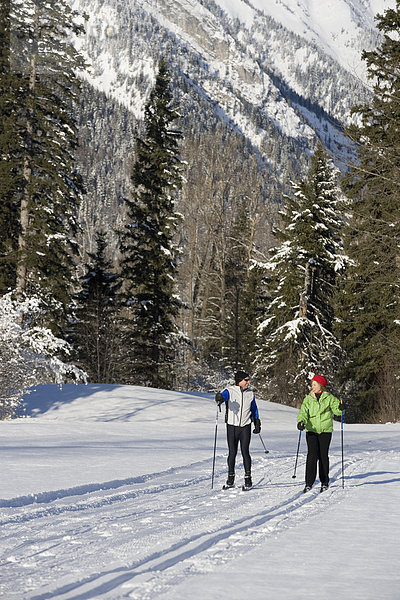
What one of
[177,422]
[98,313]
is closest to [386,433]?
[177,422]

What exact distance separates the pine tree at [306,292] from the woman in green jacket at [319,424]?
1840 centimetres

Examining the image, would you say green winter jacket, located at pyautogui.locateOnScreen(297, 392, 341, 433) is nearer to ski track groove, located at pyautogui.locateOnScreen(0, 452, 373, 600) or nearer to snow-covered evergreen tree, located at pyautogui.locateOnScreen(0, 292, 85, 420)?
ski track groove, located at pyautogui.locateOnScreen(0, 452, 373, 600)

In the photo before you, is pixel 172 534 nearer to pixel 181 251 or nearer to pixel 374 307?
pixel 374 307

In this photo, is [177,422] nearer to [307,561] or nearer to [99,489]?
[99,489]

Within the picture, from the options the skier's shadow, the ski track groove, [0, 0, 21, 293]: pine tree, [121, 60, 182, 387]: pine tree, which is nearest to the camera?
the ski track groove

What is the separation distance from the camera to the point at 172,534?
20.1 ft

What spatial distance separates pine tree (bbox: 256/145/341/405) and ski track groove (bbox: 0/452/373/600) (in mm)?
18278

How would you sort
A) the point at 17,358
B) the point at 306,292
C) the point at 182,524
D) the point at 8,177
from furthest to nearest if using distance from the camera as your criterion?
the point at 306,292 < the point at 8,177 < the point at 17,358 < the point at 182,524

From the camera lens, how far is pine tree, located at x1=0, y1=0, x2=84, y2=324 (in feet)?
73.9

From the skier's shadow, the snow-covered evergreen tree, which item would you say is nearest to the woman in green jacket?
the skier's shadow

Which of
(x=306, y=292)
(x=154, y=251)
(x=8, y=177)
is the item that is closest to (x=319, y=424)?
(x=8, y=177)

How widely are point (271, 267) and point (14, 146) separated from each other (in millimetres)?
13527

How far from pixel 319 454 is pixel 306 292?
19807 millimetres

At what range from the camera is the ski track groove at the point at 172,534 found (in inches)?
181
